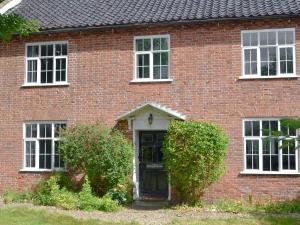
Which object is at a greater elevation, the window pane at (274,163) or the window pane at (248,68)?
the window pane at (248,68)

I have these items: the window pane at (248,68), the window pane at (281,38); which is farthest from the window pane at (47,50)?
the window pane at (281,38)

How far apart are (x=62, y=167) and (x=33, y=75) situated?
366 cm

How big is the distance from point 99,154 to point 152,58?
12.7 feet

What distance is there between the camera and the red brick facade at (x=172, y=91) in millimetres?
15156

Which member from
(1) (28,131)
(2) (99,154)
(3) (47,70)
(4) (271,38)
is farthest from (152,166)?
(4) (271,38)

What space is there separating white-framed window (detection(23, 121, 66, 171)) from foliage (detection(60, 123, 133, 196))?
1205 millimetres

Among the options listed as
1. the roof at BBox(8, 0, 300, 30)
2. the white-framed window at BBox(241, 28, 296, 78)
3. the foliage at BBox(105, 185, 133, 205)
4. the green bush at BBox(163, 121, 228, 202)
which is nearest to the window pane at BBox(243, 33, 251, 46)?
the white-framed window at BBox(241, 28, 296, 78)

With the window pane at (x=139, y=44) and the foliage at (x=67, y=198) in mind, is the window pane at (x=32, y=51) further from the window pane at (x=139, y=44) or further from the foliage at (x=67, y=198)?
the foliage at (x=67, y=198)

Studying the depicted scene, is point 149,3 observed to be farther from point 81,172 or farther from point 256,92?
point 81,172

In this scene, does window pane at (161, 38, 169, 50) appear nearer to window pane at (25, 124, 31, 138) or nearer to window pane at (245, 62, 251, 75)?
window pane at (245, 62, 251, 75)

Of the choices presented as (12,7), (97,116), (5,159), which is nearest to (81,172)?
(97,116)

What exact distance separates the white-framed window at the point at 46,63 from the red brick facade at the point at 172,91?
234 millimetres

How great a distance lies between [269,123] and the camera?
1516cm

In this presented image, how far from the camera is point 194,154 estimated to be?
557 inches
